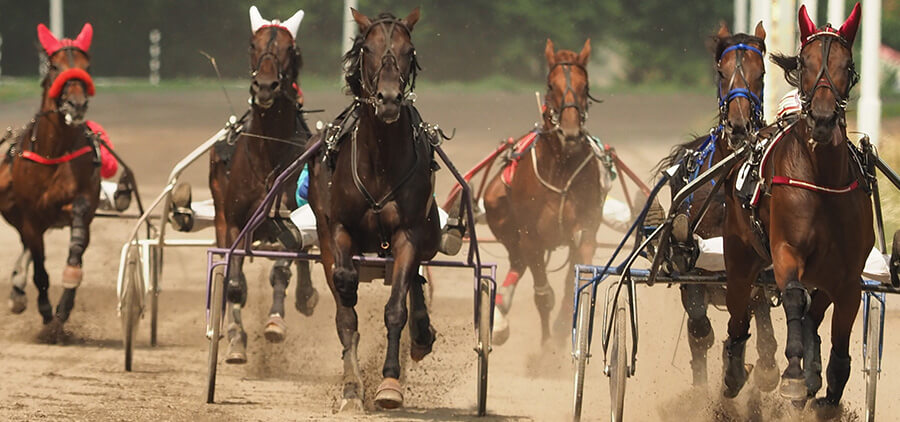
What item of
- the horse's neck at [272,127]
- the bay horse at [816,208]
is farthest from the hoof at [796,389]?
the horse's neck at [272,127]

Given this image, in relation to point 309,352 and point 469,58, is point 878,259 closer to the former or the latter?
point 309,352

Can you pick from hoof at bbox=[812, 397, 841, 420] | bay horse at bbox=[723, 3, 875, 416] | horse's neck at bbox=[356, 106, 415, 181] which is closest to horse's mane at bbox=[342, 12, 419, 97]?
horse's neck at bbox=[356, 106, 415, 181]

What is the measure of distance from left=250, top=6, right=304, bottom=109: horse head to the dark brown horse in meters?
1.88

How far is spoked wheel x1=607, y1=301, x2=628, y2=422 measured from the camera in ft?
23.5

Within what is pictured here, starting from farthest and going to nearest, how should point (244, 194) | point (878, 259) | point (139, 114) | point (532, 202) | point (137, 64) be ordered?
1. point (137, 64)
2. point (139, 114)
3. point (532, 202)
4. point (244, 194)
5. point (878, 259)

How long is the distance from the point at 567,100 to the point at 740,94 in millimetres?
→ 2887

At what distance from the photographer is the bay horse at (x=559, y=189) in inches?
424

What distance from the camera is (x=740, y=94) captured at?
7.84 m

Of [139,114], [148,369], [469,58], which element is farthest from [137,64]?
[148,369]

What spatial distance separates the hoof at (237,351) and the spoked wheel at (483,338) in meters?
1.71

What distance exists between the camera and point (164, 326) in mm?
12172

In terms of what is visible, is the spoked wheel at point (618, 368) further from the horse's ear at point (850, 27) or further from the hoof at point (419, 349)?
the horse's ear at point (850, 27)

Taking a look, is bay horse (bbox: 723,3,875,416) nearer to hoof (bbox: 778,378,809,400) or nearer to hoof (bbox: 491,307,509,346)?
hoof (bbox: 778,378,809,400)

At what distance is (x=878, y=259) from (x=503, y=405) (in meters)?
2.31
